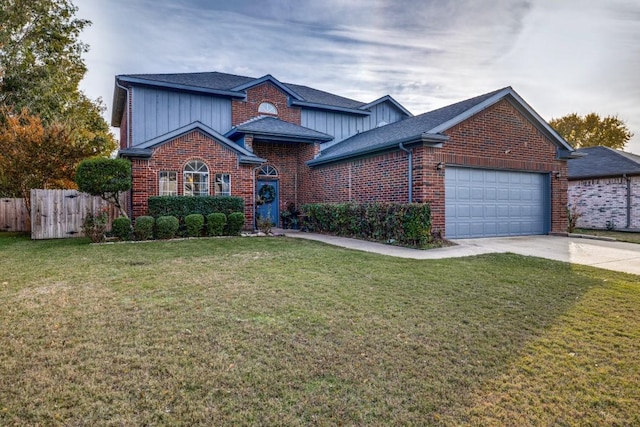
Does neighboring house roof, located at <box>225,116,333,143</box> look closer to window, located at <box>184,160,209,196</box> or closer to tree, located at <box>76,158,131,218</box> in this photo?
window, located at <box>184,160,209,196</box>

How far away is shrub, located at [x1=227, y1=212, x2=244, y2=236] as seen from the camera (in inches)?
481

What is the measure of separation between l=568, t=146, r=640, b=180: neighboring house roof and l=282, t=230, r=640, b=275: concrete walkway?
24.5 ft

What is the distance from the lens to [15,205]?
14.6m

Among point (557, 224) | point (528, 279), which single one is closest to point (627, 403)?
point (528, 279)

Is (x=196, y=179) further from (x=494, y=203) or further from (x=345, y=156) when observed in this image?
(x=494, y=203)

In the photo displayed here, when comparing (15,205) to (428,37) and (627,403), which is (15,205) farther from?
(627,403)

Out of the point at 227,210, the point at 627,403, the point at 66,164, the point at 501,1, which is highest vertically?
the point at 501,1

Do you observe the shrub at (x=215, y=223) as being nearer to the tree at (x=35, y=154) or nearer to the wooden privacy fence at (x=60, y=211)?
the wooden privacy fence at (x=60, y=211)

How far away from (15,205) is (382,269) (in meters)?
15.6

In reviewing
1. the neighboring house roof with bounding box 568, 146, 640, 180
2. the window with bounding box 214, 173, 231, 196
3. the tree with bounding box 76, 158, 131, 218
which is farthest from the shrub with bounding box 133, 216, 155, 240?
the neighboring house roof with bounding box 568, 146, 640, 180

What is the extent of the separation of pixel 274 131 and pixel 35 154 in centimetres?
850

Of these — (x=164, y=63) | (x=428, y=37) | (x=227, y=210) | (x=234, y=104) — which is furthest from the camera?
(x=164, y=63)

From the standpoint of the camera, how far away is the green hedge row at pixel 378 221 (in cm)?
952

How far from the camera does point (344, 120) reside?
1859 centimetres
